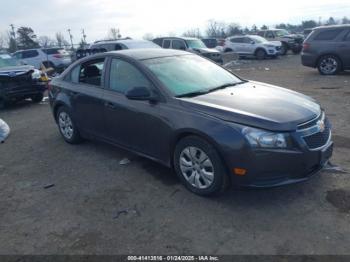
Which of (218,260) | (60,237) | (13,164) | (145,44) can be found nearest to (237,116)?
(218,260)

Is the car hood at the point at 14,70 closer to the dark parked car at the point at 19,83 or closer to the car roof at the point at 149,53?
the dark parked car at the point at 19,83

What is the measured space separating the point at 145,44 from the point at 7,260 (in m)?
11.9

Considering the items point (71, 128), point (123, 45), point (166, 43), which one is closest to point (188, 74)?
point (71, 128)

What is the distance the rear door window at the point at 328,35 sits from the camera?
12688 millimetres

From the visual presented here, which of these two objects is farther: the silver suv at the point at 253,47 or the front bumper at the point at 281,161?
the silver suv at the point at 253,47

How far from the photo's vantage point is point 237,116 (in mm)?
3662

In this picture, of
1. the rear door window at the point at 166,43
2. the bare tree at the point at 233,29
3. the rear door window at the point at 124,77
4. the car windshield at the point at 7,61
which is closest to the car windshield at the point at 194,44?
the rear door window at the point at 166,43

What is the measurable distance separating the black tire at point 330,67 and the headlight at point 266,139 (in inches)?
416

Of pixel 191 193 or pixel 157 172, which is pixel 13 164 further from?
pixel 191 193

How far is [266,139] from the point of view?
3.53 m

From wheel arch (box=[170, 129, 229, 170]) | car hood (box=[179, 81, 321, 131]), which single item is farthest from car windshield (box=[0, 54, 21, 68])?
car hood (box=[179, 81, 321, 131])

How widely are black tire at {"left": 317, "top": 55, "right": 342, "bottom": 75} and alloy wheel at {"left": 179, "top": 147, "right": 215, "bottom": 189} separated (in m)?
10.6

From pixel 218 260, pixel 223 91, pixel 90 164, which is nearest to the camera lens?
pixel 218 260

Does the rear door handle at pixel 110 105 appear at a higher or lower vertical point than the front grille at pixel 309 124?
higher
